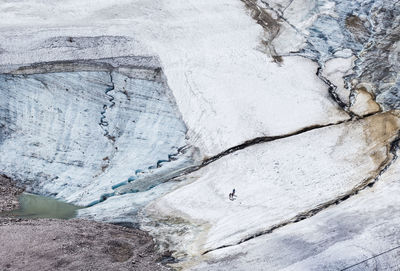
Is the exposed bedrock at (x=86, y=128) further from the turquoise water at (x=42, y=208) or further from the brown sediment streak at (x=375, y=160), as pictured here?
the brown sediment streak at (x=375, y=160)

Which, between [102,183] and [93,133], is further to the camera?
[93,133]

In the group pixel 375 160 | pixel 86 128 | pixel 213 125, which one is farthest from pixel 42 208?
pixel 375 160

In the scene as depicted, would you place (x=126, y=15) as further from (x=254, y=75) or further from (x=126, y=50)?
(x=254, y=75)

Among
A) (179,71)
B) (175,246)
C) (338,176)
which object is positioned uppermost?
(179,71)

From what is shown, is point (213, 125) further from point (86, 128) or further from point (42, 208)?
point (42, 208)

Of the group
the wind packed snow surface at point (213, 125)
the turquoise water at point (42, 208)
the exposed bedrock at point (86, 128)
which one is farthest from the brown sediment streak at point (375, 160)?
the turquoise water at point (42, 208)

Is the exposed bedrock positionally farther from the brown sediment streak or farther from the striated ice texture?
the brown sediment streak

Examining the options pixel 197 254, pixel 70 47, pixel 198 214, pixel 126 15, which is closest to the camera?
pixel 197 254

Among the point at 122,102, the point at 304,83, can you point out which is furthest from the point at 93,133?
the point at 304,83
